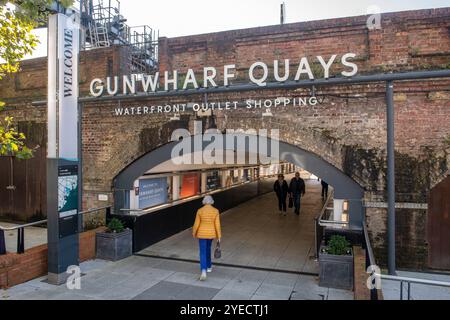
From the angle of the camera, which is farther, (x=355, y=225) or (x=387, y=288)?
(x=355, y=225)

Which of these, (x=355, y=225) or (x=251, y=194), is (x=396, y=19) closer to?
(x=355, y=225)

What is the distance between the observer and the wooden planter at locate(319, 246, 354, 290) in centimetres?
598

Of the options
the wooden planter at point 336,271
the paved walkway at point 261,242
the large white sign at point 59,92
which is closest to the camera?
the wooden planter at point 336,271

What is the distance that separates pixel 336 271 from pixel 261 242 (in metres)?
3.22

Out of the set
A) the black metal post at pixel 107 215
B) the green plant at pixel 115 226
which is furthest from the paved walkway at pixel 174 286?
the black metal post at pixel 107 215

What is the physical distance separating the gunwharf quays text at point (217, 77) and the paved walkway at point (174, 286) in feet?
13.5

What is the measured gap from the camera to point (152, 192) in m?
9.64

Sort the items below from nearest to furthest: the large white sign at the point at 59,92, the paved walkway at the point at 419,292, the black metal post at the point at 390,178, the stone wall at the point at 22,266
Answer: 1. the paved walkway at the point at 419,292
2. the stone wall at the point at 22,266
3. the large white sign at the point at 59,92
4. the black metal post at the point at 390,178

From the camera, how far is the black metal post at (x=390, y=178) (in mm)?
6383

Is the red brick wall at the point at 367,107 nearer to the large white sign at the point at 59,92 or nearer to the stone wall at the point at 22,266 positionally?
the large white sign at the point at 59,92

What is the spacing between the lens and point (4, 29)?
6.21 meters

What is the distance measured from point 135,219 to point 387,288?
571cm

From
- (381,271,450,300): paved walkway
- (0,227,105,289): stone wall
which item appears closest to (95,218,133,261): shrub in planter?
(0,227,105,289): stone wall
